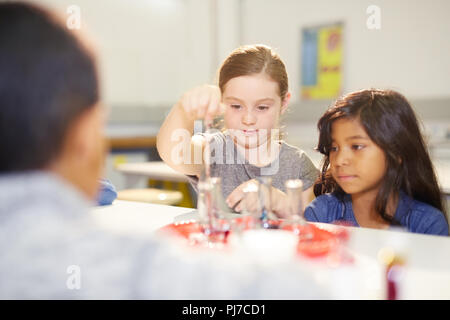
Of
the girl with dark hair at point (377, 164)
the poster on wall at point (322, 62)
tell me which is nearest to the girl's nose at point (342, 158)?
the girl with dark hair at point (377, 164)

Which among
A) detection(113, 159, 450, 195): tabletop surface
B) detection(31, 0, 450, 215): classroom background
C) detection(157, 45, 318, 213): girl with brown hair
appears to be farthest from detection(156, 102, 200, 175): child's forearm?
detection(31, 0, 450, 215): classroom background

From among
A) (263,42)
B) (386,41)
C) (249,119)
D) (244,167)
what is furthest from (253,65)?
(263,42)

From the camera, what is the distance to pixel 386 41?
3.16m

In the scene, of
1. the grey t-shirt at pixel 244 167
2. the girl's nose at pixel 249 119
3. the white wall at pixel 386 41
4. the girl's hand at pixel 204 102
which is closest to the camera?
the girl's hand at pixel 204 102

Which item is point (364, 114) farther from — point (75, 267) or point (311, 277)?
point (75, 267)

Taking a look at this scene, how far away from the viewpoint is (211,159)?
140 cm

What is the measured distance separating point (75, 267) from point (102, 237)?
3cm

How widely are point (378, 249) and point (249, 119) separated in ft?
2.11

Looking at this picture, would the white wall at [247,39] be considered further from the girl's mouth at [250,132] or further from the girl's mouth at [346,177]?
the girl's mouth at [346,177]

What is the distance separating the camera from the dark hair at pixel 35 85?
1.10 feet

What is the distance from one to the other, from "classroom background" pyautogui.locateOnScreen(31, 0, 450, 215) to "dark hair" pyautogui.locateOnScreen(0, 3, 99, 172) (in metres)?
2.29

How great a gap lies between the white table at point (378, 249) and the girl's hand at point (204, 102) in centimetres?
24

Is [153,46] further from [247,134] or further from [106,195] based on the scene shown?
[106,195]
